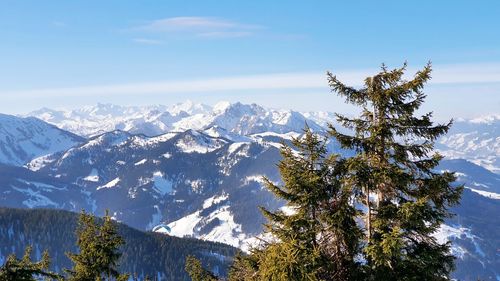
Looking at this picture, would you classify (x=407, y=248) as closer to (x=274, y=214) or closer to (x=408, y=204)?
(x=408, y=204)

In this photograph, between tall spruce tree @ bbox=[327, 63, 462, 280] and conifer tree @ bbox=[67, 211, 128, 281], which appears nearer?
tall spruce tree @ bbox=[327, 63, 462, 280]

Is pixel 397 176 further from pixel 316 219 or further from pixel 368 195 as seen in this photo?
pixel 316 219

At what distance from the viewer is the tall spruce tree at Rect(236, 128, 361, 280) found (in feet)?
68.0

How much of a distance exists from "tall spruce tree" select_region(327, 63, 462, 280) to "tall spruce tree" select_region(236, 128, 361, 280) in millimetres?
695

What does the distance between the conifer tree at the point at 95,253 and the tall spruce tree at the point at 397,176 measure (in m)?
23.3

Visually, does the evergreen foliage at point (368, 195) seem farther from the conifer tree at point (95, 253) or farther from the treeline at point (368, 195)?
the conifer tree at point (95, 253)

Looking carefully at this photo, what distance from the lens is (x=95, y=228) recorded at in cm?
3878

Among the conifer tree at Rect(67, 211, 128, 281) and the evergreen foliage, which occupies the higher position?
the evergreen foliage

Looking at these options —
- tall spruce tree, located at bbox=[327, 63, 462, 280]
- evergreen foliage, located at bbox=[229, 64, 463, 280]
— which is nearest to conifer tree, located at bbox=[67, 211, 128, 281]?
evergreen foliage, located at bbox=[229, 64, 463, 280]

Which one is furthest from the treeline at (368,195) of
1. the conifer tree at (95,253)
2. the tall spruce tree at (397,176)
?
the conifer tree at (95,253)

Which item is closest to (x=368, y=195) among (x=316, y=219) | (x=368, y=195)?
(x=368, y=195)

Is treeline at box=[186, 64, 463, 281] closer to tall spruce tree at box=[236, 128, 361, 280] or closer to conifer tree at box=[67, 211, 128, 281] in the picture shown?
tall spruce tree at box=[236, 128, 361, 280]

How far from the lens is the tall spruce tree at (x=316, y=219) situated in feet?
68.0

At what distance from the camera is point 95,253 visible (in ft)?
125
